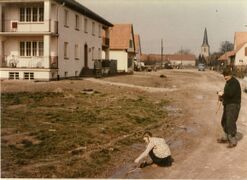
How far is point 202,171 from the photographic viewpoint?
854 cm

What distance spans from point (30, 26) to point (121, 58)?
29.8 metres

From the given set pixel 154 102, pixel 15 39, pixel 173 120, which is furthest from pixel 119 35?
pixel 173 120

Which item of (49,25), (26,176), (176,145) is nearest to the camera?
(26,176)

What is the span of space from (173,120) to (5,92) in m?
8.23

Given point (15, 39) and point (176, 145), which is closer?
point (176, 145)

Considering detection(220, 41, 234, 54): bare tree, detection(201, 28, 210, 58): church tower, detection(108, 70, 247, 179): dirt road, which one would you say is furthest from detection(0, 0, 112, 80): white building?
detection(201, 28, 210, 58): church tower

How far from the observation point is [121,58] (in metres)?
59.2

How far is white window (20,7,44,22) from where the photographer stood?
100 ft

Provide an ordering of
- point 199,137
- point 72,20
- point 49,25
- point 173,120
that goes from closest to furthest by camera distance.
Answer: point 199,137
point 173,120
point 49,25
point 72,20

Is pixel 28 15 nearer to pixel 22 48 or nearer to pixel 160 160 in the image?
pixel 22 48

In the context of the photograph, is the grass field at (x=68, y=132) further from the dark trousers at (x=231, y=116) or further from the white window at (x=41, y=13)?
the white window at (x=41, y=13)

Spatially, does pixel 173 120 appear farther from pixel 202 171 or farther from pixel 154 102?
pixel 202 171

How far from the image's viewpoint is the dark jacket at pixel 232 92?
10.7m

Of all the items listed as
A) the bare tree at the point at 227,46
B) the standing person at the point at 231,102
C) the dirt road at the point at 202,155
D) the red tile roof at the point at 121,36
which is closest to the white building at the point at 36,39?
the dirt road at the point at 202,155
